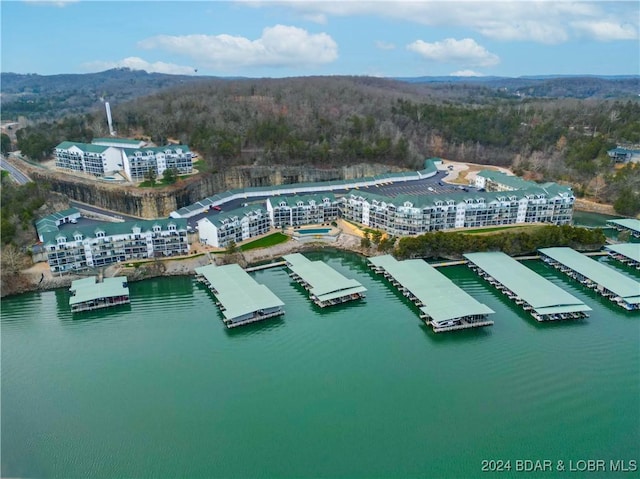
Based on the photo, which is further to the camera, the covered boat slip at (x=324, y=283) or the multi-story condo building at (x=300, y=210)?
the multi-story condo building at (x=300, y=210)

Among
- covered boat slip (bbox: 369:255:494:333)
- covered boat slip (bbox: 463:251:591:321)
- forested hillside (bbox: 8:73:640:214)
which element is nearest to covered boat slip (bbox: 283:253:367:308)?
covered boat slip (bbox: 369:255:494:333)

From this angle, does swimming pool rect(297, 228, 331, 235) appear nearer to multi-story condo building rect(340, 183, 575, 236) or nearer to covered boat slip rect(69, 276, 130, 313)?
multi-story condo building rect(340, 183, 575, 236)

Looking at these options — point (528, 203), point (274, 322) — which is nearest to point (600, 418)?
point (274, 322)

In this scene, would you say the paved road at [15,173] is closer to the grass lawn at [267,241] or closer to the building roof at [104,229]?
the building roof at [104,229]

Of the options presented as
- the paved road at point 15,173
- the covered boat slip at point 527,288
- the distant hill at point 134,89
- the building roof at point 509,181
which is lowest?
the covered boat slip at point 527,288

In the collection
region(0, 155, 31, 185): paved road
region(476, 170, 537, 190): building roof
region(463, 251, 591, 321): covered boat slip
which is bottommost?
region(463, 251, 591, 321): covered boat slip

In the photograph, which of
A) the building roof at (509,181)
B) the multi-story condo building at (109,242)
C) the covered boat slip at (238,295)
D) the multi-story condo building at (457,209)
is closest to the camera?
the covered boat slip at (238,295)

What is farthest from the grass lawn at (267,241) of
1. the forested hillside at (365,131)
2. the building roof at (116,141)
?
the building roof at (116,141)
